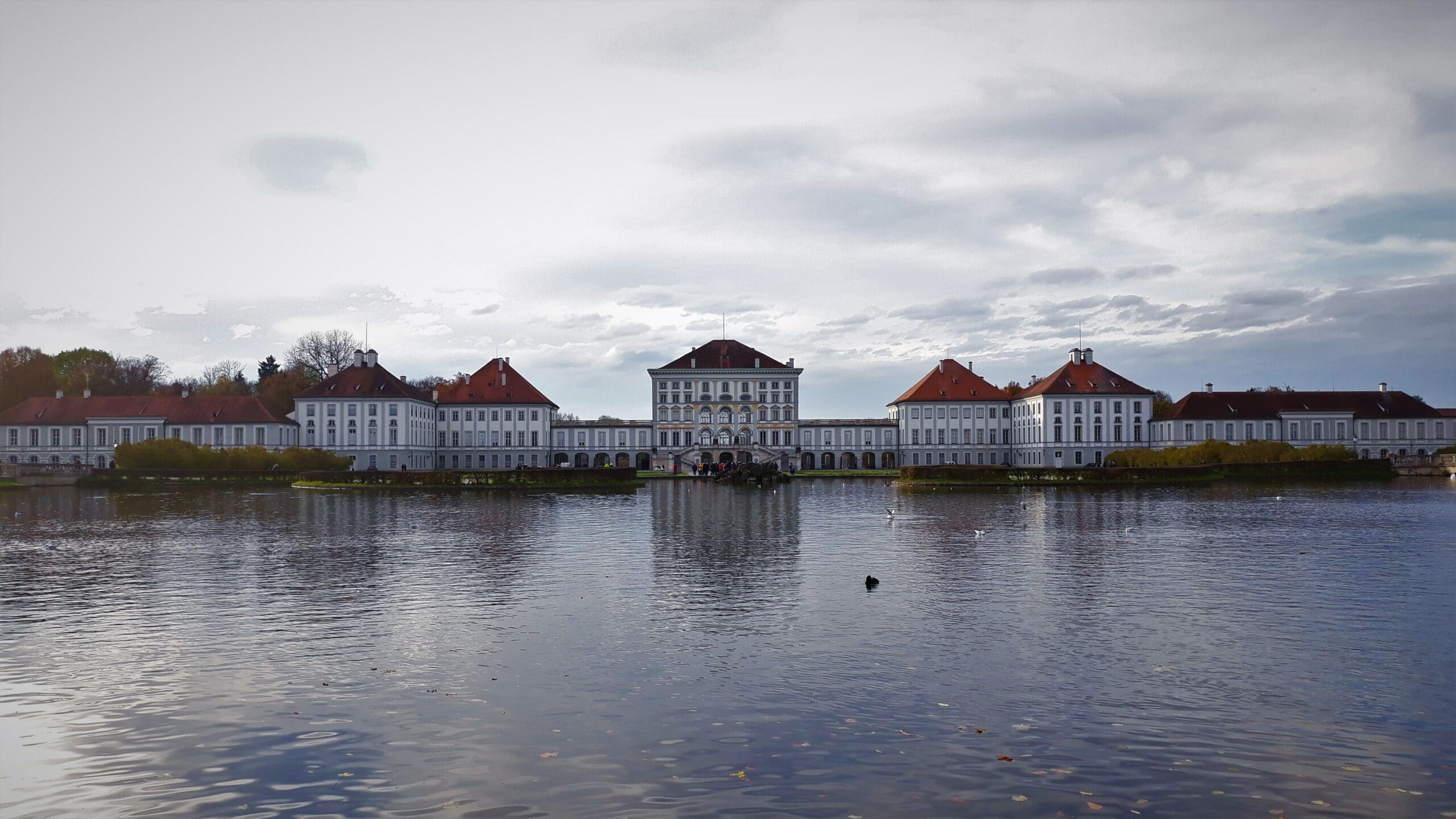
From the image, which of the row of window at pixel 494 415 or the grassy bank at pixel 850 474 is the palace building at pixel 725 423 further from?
the grassy bank at pixel 850 474

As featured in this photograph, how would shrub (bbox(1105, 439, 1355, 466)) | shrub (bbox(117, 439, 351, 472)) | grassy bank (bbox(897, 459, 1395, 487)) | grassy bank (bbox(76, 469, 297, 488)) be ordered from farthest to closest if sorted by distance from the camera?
shrub (bbox(1105, 439, 1355, 466)), shrub (bbox(117, 439, 351, 472)), grassy bank (bbox(76, 469, 297, 488)), grassy bank (bbox(897, 459, 1395, 487))

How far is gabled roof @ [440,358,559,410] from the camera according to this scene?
12094cm

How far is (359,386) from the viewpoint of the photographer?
11106 cm

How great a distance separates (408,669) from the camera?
1294 cm

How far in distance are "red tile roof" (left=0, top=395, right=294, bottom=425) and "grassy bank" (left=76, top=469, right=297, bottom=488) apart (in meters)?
27.8

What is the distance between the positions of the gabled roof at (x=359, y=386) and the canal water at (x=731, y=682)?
8478cm

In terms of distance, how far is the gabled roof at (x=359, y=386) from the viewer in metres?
110

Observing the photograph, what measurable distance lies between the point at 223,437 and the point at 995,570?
104m

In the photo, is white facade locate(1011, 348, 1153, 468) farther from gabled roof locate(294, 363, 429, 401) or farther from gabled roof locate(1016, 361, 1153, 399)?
gabled roof locate(294, 363, 429, 401)

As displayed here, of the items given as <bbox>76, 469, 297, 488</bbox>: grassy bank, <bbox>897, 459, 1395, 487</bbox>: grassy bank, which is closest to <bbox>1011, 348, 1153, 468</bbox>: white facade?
<bbox>897, 459, 1395, 487</bbox>: grassy bank

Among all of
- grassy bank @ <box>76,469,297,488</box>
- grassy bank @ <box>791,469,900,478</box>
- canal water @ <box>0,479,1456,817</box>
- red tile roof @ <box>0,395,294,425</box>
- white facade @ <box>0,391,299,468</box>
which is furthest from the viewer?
red tile roof @ <box>0,395,294,425</box>

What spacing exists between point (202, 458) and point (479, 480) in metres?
28.2

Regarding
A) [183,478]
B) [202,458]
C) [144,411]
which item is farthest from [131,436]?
[183,478]

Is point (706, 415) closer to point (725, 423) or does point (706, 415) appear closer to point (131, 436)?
point (725, 423)
